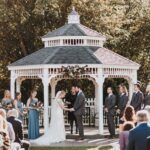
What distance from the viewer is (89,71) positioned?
2583 cm

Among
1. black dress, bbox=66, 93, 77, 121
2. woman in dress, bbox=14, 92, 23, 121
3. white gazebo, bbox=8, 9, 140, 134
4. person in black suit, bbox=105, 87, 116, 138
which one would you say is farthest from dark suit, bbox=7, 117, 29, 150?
black dress, bbox=66, 93, 77, 121

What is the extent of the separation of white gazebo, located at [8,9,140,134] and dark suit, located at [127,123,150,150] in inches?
571

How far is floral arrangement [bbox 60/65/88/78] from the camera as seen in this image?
25.7 meters

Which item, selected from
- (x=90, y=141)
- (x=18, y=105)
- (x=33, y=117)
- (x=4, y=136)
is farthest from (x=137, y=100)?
(x=4, y=136)

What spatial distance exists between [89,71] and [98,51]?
68.4 inches

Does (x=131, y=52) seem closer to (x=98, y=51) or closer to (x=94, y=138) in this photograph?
(x=98, y=51)

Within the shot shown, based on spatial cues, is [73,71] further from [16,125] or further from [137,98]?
[16,125]

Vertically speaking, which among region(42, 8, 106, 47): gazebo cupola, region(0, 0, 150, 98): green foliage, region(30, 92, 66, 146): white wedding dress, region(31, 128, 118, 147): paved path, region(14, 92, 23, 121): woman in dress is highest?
region(0, 0, 150, 98): green foliage

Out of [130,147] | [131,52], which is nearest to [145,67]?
[131,52]

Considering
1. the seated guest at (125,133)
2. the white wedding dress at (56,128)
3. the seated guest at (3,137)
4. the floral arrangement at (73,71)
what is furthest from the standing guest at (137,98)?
the seated guest at (125,133)

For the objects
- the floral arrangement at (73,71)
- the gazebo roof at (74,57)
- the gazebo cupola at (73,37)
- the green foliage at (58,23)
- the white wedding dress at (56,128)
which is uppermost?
the green foliage at (58,23)

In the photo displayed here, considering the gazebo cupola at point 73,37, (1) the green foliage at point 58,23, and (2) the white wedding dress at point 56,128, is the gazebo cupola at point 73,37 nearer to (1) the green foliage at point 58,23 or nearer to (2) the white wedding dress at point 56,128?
(2) the white wedding dress at point 56,128

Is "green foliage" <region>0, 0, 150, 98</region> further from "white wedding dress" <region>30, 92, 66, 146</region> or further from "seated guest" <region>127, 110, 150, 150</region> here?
"seated guest" <region>127, 110, 150, 150</region>

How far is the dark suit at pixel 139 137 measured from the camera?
421 inches
